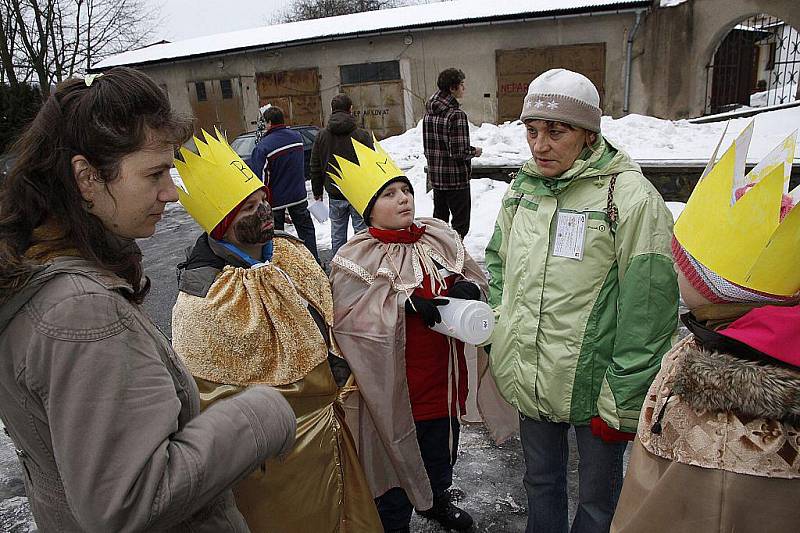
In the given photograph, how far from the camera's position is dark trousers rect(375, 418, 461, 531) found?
2.57 meters

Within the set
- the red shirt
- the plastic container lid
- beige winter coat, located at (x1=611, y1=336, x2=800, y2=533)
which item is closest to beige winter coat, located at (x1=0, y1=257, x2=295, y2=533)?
beige winter coat, located at (x1=611, y1=336, x2=800, y2=533)

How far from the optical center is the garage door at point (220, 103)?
57.5ft

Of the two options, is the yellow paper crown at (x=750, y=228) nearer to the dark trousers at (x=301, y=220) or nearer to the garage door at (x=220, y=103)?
the dark trousers at (x=301, y=220)

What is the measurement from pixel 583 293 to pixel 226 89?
17.7 metres

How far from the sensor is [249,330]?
6.53ft

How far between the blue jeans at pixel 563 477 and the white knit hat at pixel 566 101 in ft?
3.79

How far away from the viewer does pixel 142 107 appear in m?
1.23

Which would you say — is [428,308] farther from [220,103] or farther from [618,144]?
[220,103]

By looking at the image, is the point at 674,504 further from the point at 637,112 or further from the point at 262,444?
the point at 637,112

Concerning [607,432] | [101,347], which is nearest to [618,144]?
[607,432]

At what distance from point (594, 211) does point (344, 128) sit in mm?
4618

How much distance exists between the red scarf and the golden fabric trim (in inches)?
20.3

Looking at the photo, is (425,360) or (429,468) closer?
(425,360)

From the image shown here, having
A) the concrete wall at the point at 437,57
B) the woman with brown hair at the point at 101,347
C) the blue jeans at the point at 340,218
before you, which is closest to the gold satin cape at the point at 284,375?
the woman with brown hair at the point at 101,347
